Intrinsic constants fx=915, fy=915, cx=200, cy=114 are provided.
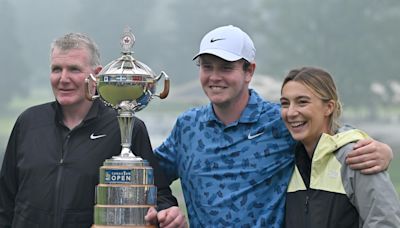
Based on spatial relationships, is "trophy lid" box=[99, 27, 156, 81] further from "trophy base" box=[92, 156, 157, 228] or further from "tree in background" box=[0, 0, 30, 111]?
"tree in background" box=[0, 0, 30, 111]

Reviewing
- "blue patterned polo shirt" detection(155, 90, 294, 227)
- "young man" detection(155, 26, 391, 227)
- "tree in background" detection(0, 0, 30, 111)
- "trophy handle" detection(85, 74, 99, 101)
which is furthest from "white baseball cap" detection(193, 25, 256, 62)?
"tree in background" detection(0, 0, 30, 111)

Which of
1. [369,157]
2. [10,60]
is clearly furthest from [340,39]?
[369,157]

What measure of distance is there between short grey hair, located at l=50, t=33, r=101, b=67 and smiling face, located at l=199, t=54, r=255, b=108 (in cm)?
41

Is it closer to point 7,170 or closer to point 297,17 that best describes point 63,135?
point 7,170

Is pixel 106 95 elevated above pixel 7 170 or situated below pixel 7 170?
above

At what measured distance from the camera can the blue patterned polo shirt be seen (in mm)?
3426

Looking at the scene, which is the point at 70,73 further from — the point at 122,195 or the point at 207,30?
the point at 207,30

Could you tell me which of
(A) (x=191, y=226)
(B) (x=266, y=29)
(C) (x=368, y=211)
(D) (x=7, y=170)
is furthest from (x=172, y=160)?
(B) (x=266, y=29)

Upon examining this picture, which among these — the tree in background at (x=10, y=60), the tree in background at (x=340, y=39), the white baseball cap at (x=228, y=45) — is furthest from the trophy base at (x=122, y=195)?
the tree in background at (x=10, y=60)

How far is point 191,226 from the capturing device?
3604mm

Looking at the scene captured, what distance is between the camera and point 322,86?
3.24m

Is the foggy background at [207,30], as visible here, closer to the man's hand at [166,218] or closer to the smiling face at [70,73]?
the smiling face at [70,73]

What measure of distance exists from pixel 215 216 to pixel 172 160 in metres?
0.34

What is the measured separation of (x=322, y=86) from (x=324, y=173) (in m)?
0.31
